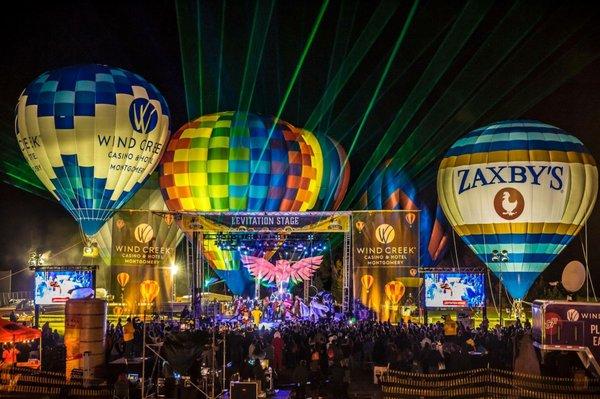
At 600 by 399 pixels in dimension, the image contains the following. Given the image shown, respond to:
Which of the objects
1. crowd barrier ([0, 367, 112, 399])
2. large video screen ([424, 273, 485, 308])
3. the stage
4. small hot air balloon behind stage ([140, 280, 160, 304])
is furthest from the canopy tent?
large video screen ([424, 273, 485, 308])

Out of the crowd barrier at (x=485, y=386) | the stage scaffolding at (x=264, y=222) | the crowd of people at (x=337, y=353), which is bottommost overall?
the crowd barrier at (x=485, y=386)

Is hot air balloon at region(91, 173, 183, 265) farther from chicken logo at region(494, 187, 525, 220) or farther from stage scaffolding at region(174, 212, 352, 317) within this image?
chicken logo at region(494, 187, 525, 220)

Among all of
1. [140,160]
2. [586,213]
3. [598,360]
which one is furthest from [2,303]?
[598,360]

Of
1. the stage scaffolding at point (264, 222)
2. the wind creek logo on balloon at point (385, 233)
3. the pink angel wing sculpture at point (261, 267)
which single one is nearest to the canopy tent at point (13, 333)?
the stage scaffolding at point (264, 222)

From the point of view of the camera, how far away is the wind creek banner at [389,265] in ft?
80.9

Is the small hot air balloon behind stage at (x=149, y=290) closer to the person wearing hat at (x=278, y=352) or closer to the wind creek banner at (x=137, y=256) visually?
the wind creek banner at (x=137, y=256)

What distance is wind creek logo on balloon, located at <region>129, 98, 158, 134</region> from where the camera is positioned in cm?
2659

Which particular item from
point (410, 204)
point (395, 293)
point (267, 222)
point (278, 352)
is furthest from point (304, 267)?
point (278, 352)

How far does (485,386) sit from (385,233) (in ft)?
42.1

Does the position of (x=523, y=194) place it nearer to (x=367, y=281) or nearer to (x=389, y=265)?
(x=389, y=265)

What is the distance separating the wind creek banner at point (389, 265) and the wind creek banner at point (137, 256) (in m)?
5.91

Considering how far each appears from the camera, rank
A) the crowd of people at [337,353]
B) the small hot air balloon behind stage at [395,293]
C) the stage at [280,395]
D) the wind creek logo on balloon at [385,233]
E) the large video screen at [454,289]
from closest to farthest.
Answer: the stage at [280,395] < the crowd of people at [337,353] < the large video screen at [454,289] < the small hot air balloon behind stage at [395,293] < the wind creek logo on balloon at [385,233]

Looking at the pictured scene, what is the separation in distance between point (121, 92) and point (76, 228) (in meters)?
19.3

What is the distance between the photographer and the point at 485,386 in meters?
12.3
